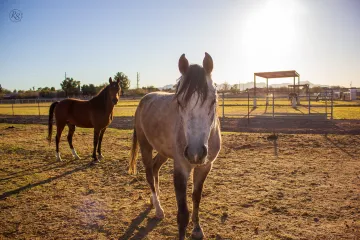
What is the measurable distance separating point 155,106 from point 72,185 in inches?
117

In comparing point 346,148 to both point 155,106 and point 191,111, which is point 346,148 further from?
point 191,111

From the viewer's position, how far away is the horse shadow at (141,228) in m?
3.43

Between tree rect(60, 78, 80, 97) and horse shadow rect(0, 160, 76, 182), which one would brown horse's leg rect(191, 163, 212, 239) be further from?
tree rect(60, 78, 80, 97)

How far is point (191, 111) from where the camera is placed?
2406 millimetres

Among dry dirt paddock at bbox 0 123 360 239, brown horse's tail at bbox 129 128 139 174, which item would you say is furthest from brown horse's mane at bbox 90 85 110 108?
brown horse's tail at bbox 129 128 139 174

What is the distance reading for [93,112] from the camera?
304 inches

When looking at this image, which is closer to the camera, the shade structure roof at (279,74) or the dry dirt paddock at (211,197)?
the dry dirt paddock at (211,197)

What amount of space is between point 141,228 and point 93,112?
16.2 feet

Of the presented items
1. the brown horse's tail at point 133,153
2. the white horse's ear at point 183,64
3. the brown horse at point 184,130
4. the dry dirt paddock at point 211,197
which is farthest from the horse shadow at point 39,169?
the white horse's ear at point 183,64

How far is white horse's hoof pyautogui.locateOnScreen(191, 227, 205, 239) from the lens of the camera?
3363mm

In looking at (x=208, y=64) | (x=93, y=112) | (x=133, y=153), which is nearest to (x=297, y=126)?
(x=93, y=112)

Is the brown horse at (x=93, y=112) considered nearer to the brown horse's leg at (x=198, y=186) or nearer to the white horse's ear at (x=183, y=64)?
the brown horse's leg at (x=198, y=186)

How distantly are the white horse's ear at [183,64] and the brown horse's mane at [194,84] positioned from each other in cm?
12

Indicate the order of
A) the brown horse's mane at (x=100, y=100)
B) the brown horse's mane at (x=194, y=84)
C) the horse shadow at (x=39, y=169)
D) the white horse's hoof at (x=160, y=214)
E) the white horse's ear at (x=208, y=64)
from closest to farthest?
the brown horse's mane at (x=194, y=84) < the white horse's ear at (x=208, y=64) < the white horse's hoof at (x=160, y=214) < the horse shadow at (x=39, y=169) < the brown horse's mane at (x=100, y=100)
